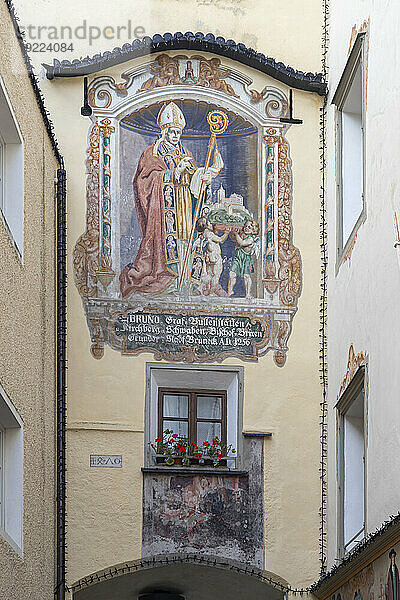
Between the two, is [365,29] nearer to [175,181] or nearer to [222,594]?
[175,181]

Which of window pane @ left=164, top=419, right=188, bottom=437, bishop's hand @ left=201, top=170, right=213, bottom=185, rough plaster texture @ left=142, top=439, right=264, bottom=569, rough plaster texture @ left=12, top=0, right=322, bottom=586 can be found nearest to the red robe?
bishop's hand @ left=201, top=170, right=213, bottom=185

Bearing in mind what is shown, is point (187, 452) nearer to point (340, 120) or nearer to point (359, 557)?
point (359, 557)

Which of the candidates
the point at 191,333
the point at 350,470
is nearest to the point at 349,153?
the point at 191,333

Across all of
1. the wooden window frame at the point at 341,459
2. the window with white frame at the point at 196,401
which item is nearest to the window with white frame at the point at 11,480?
the window with white frame at the point at 196,401

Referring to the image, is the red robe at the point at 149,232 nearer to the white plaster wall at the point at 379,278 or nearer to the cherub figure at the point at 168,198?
the cherub figure at the point at 168,198

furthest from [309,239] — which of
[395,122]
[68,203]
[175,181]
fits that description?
[395,122]

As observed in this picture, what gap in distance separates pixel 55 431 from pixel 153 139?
295 centimetres

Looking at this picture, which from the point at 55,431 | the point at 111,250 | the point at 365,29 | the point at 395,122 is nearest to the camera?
the point at 395,122

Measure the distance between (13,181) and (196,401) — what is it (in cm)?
326

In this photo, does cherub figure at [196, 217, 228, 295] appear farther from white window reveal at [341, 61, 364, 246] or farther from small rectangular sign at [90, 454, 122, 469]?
small rectangular sign at [90, 454, 122, 469]

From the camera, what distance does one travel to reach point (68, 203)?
12.1m

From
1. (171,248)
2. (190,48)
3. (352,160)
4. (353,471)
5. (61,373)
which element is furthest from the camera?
(190,48)

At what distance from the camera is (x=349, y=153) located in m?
11.4

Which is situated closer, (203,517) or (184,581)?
(203,517)
